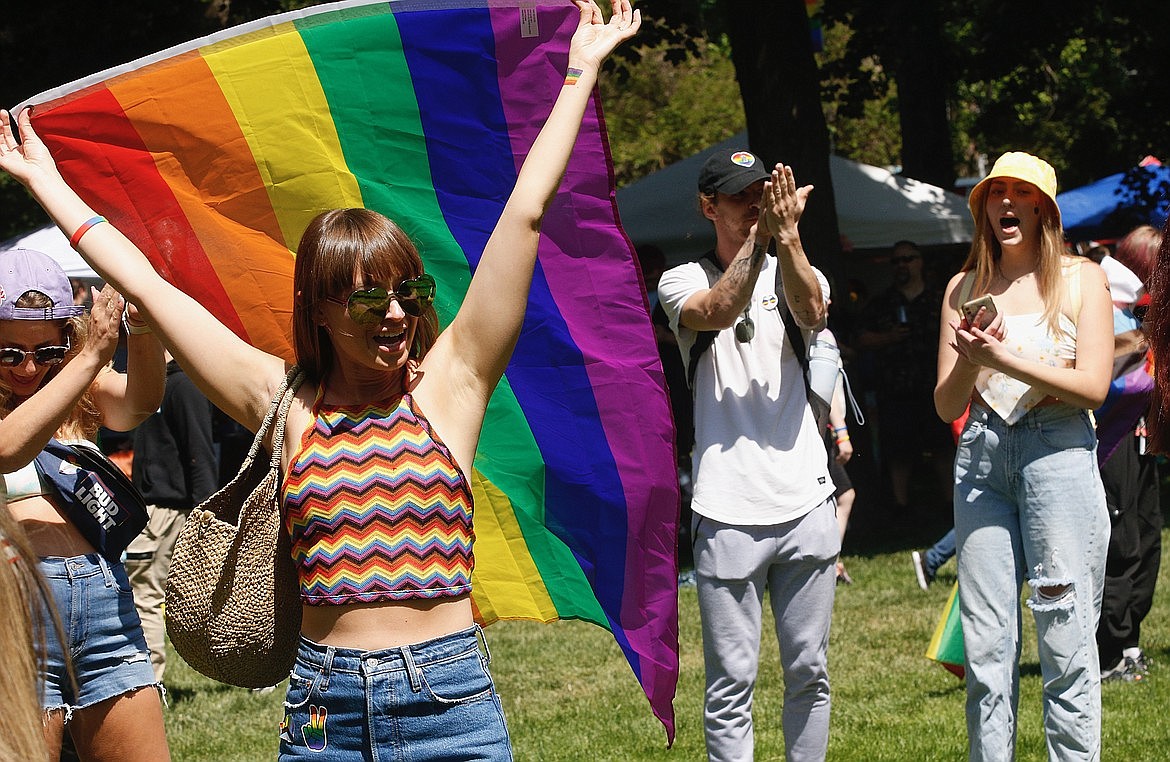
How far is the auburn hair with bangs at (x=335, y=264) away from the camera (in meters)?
2.96

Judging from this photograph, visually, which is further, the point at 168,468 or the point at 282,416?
the point at 168,468

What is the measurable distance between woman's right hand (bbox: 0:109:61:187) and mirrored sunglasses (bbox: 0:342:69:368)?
0.80 m

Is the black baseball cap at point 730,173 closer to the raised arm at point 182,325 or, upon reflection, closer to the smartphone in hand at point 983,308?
the smartphone in hand at point 983,308

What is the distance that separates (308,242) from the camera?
118 inches

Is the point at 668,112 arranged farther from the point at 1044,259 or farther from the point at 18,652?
the point at 18,652

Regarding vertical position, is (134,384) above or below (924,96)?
below

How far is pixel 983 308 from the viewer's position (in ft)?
14.7

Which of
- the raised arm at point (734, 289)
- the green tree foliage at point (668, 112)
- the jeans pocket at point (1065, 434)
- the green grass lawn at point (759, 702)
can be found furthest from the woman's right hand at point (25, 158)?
the green tree foliage at point (668, 112)

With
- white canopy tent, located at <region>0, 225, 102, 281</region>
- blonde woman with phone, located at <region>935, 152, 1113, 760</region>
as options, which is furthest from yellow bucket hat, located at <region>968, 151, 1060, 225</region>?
white canopy tent, located at <region>0, 225, 102, 281</region>

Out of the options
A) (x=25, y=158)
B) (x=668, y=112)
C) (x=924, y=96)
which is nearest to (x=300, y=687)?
(x=25, y=158)

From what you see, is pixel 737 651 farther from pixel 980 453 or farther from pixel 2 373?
pixel 2 373

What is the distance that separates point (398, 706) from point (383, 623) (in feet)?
0.55

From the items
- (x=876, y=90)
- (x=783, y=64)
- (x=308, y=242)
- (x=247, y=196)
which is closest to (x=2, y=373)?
(x=247, y=196)

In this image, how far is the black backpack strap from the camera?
15.7 ft
